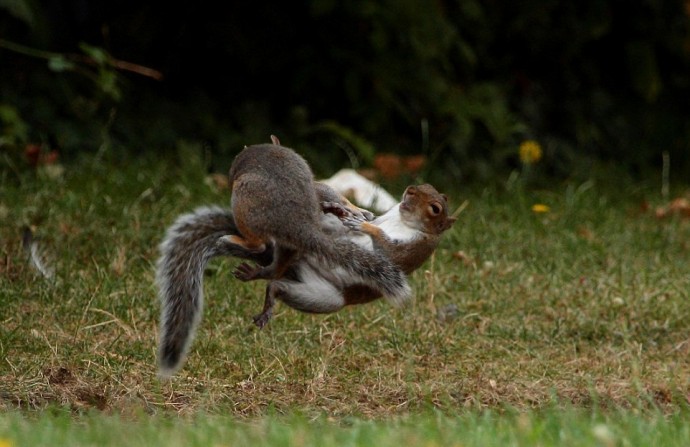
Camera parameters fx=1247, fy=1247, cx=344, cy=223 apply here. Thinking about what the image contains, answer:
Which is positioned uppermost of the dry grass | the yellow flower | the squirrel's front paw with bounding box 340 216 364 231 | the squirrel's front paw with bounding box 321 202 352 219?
the squirrel's front paw with bounding box 321 202 352 219

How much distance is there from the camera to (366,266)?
4328 millimetres

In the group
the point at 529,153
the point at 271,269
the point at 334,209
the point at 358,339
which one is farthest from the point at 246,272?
the point at 529,153

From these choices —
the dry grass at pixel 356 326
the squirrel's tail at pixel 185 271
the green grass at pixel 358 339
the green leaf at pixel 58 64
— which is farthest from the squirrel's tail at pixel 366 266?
the green leaf at pixel 58 64

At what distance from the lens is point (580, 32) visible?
1073 centimetres

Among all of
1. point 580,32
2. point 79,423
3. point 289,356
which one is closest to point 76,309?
point 289,356

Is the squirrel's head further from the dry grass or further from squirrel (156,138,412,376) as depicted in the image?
the dry grass

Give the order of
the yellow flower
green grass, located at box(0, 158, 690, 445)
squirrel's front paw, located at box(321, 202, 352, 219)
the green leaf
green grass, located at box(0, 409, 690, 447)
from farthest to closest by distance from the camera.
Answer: the yellow flower
the green leaf
squirrel's front paw, located at box(321, 202, 352, 219)
green grass, located at box(0, 158, 690, 445)
green grass, located at box(0, 409, 690, 447)

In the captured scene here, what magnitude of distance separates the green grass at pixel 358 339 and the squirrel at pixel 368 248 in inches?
16.9

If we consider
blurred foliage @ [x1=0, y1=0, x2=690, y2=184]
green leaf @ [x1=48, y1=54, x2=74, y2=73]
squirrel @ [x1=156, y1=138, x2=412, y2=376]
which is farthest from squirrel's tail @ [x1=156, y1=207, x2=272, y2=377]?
blurred foliage @ [x1=0, y1=0, x2=690, y2=184]

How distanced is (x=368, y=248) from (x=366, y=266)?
13cm

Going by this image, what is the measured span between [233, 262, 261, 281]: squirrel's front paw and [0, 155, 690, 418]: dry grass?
624 millimetres

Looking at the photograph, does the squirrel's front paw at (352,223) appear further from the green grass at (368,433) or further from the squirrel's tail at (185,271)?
the green grass at (368,433)

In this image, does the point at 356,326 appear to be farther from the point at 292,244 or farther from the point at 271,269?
the point at 292,244

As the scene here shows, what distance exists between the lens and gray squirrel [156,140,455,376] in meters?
4.35
